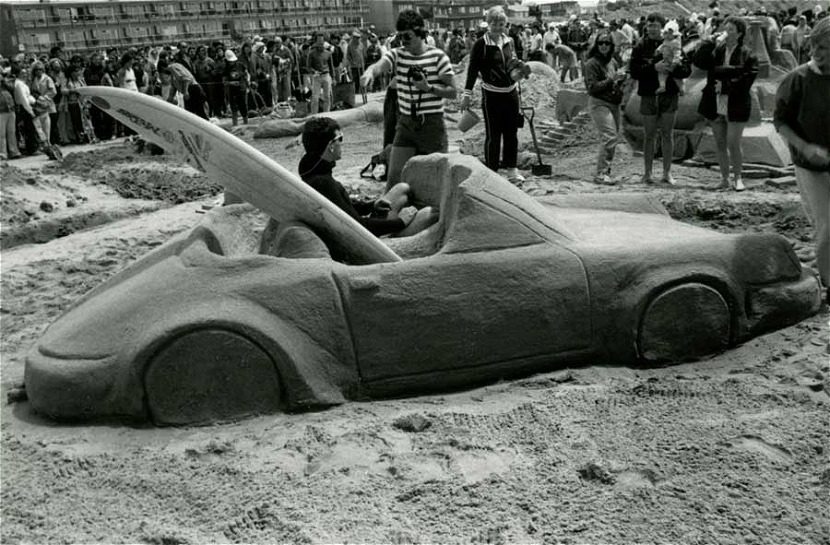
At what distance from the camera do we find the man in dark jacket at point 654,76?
297 inches

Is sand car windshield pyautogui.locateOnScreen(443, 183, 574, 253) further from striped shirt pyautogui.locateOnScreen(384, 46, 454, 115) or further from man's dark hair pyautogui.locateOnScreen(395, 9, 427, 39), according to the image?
man's dark hair pyautogui.locateOnScreen(395, 9, 427, 39)

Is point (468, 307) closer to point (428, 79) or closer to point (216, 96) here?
point (428, 79)

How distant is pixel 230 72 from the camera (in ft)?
49.0

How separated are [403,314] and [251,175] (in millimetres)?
1084

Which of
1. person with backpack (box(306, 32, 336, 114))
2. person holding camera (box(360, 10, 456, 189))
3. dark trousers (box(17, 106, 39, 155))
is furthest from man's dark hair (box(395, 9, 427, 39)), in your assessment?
person with backpack (box(306, 32, 336, 114))

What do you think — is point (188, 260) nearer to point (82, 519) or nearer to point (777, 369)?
point (82, 519)

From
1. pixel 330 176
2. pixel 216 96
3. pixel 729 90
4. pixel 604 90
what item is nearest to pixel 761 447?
pixel 330 176

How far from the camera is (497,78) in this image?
752 cm

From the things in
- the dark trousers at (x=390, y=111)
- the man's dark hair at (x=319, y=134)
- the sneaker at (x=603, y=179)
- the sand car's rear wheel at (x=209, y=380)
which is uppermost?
the man's dark hair at (x=319, y=134)

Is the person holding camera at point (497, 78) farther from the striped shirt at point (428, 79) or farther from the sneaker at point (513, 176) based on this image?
the striped shirt at point (428, 79)

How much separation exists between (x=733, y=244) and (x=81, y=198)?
768 cm

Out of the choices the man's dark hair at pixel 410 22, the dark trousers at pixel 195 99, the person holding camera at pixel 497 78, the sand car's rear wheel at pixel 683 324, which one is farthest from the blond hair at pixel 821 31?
the dark trousers at pixel 195 99

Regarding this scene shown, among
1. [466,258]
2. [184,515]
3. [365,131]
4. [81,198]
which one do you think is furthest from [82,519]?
[365,131]

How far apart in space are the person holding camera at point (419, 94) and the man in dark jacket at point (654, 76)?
2183 mm
